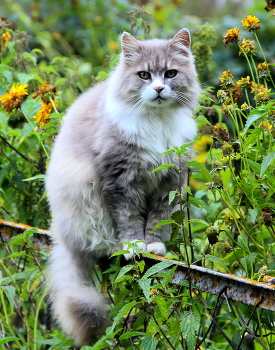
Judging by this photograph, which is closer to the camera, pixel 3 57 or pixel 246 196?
pixel 246 196

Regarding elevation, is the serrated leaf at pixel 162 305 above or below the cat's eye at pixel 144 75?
below

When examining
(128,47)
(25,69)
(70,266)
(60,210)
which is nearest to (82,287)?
(70,266)

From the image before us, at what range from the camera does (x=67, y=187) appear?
2.70 metres

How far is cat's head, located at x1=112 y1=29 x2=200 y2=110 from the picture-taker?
8.67 ft

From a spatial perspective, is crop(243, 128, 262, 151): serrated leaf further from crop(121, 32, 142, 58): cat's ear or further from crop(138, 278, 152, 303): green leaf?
crop(121, 32, 142, 58): cat's ear

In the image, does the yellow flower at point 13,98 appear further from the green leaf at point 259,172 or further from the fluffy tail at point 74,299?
the green leaf at point 259,172

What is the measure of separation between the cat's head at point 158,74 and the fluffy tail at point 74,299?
914 millimetres

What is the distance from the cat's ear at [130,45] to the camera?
2.77 metres

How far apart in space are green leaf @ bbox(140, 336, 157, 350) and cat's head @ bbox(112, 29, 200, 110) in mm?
1212

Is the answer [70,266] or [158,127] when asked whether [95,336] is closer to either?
[70,266]

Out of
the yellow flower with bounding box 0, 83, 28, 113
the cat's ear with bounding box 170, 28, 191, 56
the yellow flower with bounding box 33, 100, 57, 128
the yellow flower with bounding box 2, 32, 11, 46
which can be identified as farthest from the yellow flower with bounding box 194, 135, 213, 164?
the yellow flower with bounding box 2, 32, 11, 46

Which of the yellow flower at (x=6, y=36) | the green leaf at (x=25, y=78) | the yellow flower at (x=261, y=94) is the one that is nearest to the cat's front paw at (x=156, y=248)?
the yellow flower at (x=261, y=94)

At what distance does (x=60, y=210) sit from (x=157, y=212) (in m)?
0.52

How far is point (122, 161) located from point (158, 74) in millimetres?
520
